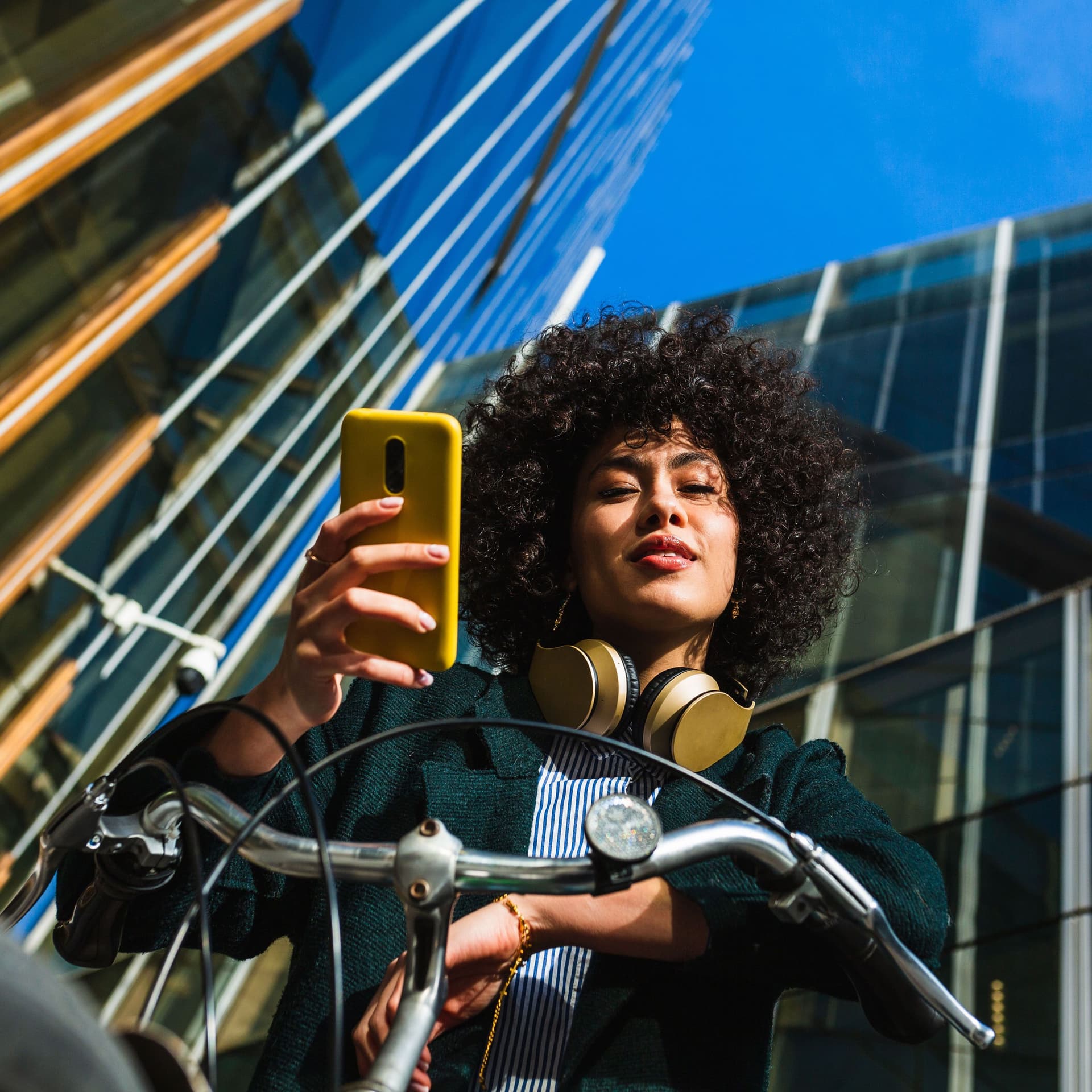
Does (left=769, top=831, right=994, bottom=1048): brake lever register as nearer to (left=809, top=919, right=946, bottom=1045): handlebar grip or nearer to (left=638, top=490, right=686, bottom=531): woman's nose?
(left=809, top=919, right=946, bottom=1045): handlebar grip

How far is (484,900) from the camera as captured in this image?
1740mm

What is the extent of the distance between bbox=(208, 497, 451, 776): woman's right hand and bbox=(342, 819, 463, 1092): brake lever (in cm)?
32

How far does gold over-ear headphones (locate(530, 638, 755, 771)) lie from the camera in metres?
1.94

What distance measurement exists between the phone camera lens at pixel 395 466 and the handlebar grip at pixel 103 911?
0.59 metres

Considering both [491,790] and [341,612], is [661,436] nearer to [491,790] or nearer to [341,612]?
[491,790]

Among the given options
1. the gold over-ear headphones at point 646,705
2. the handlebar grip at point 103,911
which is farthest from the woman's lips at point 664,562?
the handlebar grip at point 103,911

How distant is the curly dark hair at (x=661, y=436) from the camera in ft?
8.85

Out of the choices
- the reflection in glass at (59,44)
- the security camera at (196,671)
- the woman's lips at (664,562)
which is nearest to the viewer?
the woman's lips at (664,562)

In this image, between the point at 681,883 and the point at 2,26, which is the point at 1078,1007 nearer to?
the point at 681,883

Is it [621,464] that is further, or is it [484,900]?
[621,464]

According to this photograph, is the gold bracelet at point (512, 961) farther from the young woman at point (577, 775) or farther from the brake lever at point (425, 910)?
the brake lever at point (425, 910)

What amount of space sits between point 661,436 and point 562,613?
469mm

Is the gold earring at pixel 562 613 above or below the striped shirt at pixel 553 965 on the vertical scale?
above

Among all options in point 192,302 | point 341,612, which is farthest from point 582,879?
point 192,302
